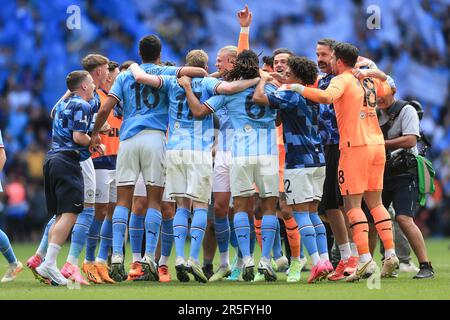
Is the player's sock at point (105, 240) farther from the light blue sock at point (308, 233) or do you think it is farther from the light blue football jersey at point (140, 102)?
the light blue sock at point (308, 233)

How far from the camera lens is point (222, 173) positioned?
1270cm

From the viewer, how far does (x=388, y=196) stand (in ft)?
43.9

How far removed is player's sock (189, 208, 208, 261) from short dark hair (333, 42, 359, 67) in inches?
90.5

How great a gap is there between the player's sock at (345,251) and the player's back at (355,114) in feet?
4.44

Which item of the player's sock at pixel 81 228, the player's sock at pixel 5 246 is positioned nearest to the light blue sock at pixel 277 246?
the player's sock at pixel 81 228

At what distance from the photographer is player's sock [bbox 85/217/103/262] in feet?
42.8

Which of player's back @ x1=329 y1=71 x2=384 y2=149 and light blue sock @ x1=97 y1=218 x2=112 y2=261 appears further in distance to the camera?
light blue sock @ x1=97 y1=218 x2=112 y2=261

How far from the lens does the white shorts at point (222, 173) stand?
41.6 feet

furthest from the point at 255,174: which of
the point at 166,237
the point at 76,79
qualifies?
the point at 76,79

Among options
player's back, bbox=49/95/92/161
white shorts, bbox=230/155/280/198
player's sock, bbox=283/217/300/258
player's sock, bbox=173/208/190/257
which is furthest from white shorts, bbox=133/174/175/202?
player's sock, bbox=283/217/300/258

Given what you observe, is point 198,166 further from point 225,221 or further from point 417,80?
point 417,80

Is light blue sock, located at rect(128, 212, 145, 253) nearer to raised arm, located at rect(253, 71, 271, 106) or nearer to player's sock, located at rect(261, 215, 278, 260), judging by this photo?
player's sock, located at rect(261, 215, 278, 260)
